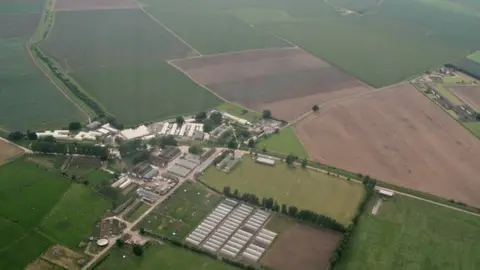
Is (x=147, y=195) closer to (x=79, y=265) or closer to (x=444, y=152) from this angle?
(x=79, y=265)

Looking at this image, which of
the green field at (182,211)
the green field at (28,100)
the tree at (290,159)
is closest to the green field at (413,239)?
the tree at (290,159)

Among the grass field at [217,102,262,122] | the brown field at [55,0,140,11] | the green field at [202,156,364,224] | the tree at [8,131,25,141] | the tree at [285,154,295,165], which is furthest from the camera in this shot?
the brown field at [55,0,140,11]

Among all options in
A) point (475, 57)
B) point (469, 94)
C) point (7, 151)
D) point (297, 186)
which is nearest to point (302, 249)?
point (297, 186)

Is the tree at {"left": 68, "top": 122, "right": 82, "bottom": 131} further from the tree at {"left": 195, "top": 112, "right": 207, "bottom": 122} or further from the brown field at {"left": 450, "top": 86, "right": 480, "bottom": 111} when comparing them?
the brown field at {"left": 450, "top": 86, "right": 480, "bottom": 111}

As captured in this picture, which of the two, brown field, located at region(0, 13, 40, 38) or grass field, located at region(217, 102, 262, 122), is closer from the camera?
grass field, located at region(217, 102, 262, 122)

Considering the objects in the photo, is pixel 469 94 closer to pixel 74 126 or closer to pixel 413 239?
pixel 413 239

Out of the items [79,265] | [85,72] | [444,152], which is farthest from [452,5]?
[79,265]

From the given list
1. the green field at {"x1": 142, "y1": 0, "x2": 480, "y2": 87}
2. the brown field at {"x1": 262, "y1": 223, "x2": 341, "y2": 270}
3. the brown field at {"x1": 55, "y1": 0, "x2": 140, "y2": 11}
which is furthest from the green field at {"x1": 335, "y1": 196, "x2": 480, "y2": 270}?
the brown field at {"x1": 55, "y1": 0, "x2": 140, "y2": 11}
